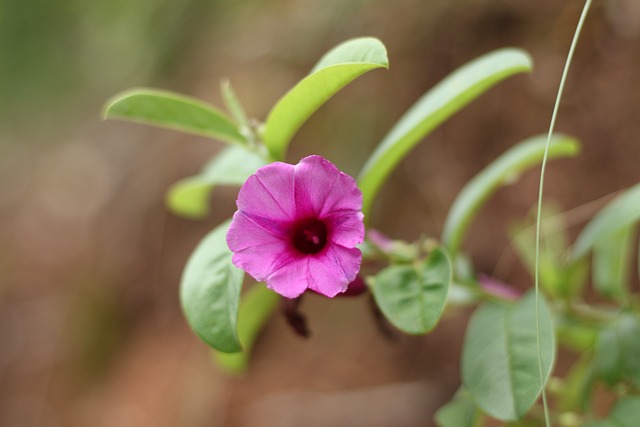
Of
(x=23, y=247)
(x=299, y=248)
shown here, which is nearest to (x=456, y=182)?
(x=299, y=248)

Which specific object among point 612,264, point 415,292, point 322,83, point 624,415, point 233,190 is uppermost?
point 233,190

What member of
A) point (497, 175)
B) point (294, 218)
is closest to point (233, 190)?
point (497, 175)

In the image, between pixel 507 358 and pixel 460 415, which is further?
pixel 460 415

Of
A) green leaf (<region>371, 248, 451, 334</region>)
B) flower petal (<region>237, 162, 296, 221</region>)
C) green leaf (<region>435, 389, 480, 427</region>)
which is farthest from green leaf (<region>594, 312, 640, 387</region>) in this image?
flower petal (<region>237, 162, 296, 221</region>)

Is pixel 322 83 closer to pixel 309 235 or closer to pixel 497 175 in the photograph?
pixel 309 235

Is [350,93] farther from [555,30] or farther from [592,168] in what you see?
[592,168]

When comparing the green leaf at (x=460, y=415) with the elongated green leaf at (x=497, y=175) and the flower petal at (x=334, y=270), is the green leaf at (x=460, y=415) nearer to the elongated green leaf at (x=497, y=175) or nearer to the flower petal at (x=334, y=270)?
the elongated green leaf at (x=497, y=175)

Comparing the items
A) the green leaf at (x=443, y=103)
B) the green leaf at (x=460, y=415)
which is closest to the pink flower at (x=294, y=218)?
the green leaf at (x=443, y=103)
